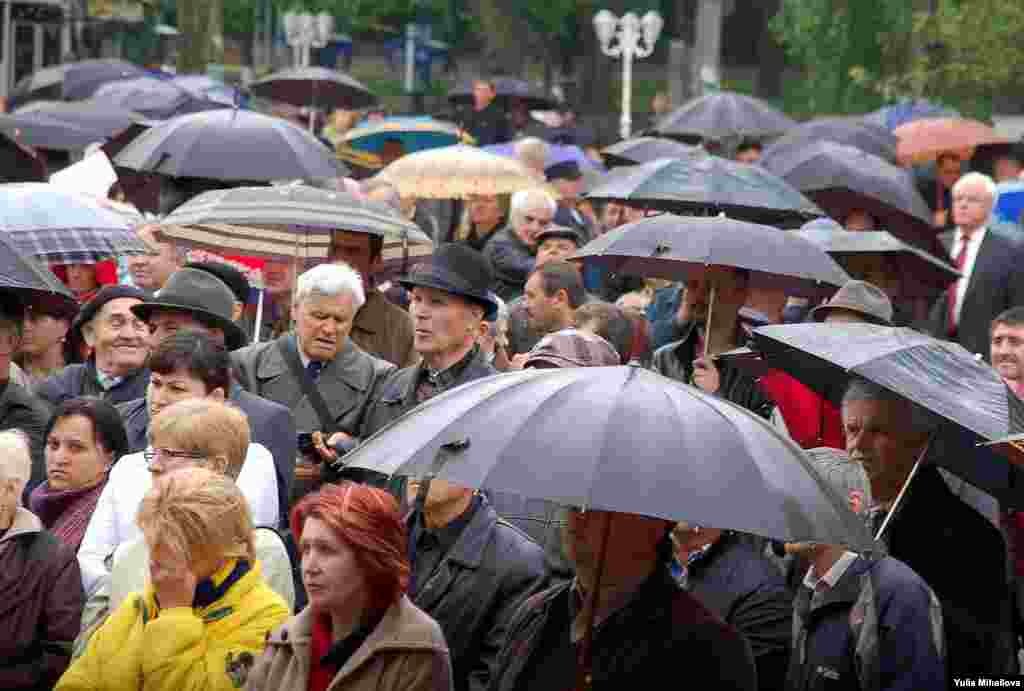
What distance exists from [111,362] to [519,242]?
506 cm

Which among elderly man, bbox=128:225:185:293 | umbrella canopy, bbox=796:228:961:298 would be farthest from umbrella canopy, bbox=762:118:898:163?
elderly man, bbox=128:225:185:293

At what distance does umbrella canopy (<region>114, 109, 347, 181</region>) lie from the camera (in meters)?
11.8

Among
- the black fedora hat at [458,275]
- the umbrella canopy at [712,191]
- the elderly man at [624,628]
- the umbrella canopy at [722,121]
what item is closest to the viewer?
the elderly man at [624,628]

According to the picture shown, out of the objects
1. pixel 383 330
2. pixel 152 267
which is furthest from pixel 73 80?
pixel 383 330

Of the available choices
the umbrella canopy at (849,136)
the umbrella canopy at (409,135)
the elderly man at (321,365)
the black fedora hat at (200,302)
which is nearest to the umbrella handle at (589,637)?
the elderly man at (321,365)

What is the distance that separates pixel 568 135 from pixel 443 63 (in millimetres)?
34691

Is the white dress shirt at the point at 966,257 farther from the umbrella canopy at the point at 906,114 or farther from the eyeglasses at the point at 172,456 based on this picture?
the umbrella canopy at the point at 906,114

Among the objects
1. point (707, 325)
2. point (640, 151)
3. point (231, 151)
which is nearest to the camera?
point (707, 325)

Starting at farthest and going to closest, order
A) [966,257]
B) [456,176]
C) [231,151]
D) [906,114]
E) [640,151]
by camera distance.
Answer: [906,114]
[640,151]
[456,176]
[966,257]
[231,151]

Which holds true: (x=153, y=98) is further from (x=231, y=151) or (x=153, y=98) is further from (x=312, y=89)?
(x=231, y=151)

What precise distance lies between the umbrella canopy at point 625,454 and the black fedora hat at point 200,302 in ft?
10.9

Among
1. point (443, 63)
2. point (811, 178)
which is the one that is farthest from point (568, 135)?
point (443, 63)

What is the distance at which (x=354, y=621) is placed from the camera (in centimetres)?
543

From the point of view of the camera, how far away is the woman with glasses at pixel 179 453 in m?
6.43
